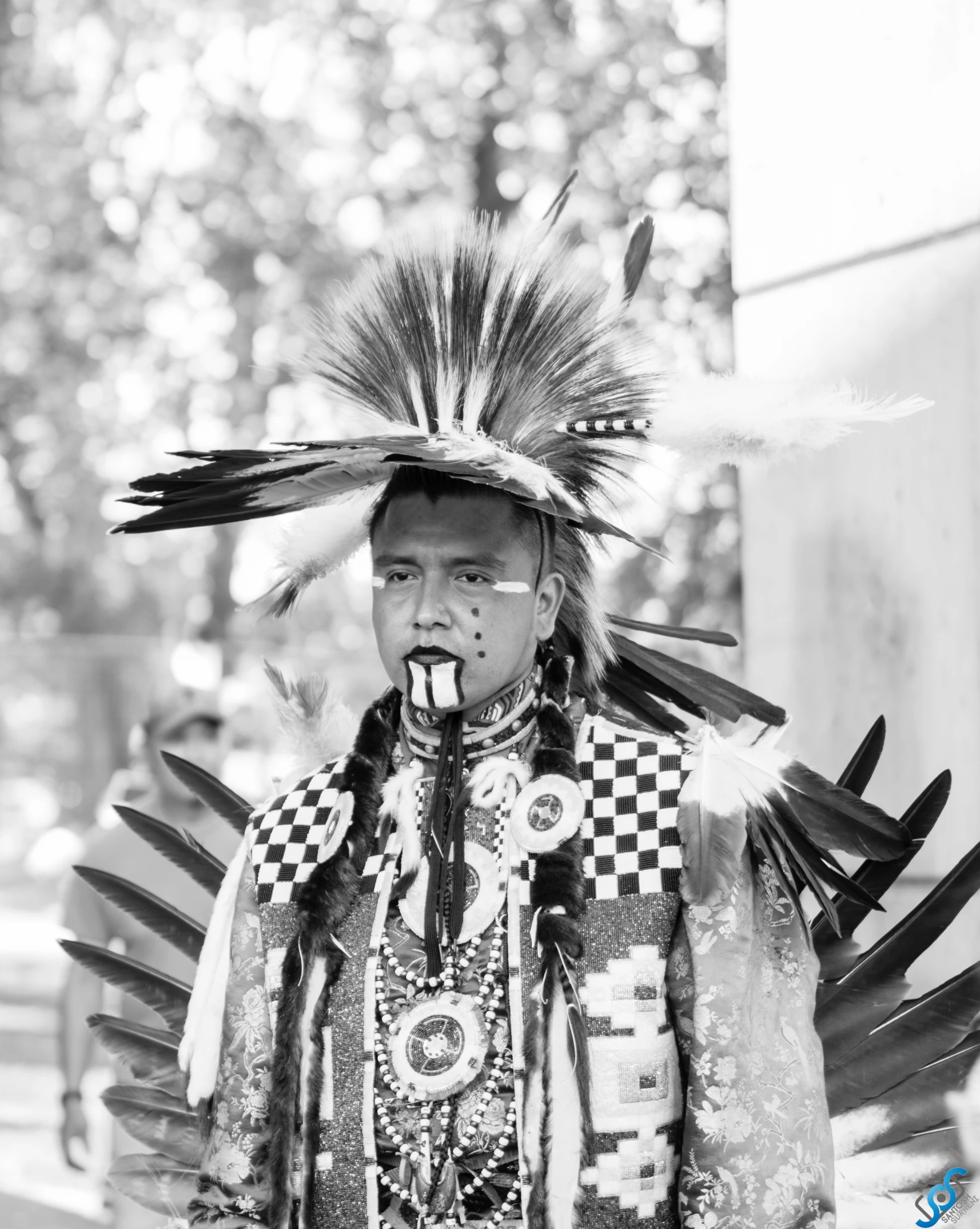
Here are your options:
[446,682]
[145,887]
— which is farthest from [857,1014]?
[145,887]

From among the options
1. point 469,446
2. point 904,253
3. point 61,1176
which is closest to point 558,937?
point 469,446

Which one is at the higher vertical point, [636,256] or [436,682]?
[636,256]

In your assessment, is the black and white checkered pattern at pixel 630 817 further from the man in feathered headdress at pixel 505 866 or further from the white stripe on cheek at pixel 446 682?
the white stripe on cheek at pixel 446 682

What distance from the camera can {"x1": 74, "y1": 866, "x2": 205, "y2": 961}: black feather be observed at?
2777 mm

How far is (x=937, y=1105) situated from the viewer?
2.43m

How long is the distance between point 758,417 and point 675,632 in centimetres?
57

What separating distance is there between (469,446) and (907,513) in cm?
147

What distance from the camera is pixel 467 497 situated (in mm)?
2266

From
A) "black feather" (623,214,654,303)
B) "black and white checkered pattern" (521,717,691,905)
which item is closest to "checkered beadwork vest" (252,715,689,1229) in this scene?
"black and white checkered pattern" (521,717,691,905)

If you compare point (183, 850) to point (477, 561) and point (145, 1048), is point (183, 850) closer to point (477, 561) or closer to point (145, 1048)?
point (145, 1048)

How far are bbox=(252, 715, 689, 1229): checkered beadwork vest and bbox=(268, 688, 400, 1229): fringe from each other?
0.07 feet

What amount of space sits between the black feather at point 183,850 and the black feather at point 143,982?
0.61 feet

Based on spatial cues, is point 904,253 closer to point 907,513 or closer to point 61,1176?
point 907,513

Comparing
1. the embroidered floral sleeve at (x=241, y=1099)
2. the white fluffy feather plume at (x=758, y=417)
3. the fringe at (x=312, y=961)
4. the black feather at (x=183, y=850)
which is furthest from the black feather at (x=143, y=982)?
the white fluffy feather plume at (x=758, y=417)
